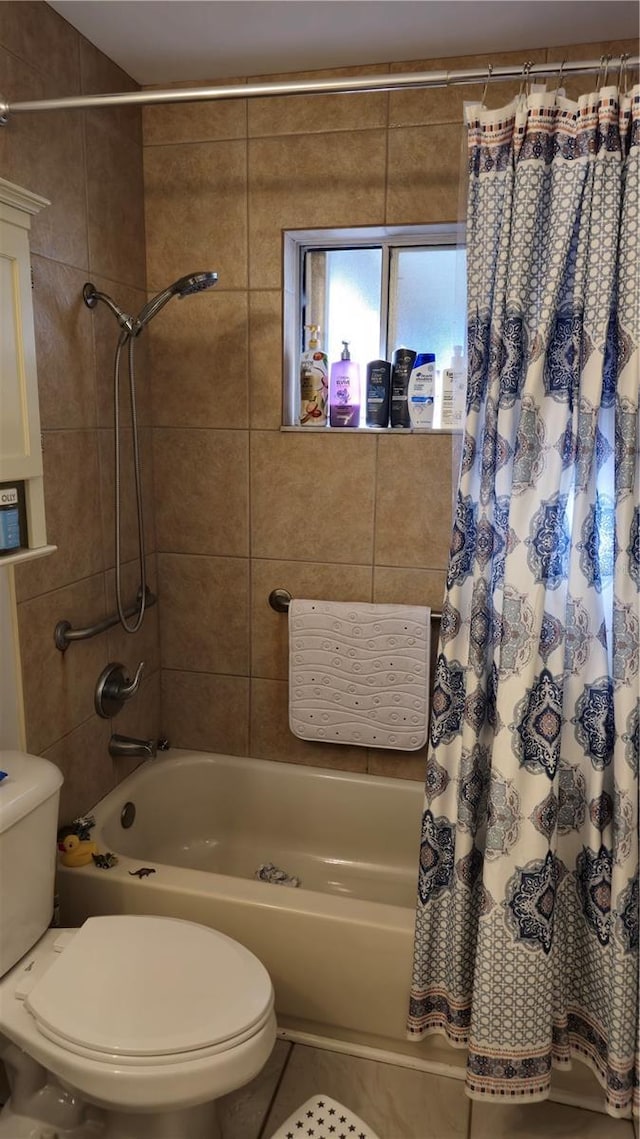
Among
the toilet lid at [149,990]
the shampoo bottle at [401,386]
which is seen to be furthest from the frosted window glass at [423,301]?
the toilet lid at [149,990]

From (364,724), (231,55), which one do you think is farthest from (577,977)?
(231,55)

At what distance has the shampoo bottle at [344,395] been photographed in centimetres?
222

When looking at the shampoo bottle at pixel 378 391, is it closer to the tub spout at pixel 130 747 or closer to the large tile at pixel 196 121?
the large tile at pixel 196 121

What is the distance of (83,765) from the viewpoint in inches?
81.7

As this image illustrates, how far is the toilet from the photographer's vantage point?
1.32 metres

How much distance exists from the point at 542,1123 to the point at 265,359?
2.03 m

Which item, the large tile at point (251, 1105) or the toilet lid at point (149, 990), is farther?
the large tile at point (251, 1105)

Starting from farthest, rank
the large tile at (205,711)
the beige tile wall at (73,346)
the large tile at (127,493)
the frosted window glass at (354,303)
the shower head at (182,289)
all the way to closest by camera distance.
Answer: the large tile at (205,711) < the frosted window glass at (354,303) < the large tile at (127,493) < the shower head at (182,289) < the beige tile wall at (73,346)

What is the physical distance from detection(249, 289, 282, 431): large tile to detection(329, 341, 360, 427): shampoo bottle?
0.51 feet

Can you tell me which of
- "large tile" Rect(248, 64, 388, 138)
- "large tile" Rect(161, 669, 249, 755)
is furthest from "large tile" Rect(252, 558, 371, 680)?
"large tile" Rect(248, 64, 388, 138)

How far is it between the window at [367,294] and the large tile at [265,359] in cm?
4

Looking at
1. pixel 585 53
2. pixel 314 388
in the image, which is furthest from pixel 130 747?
pixel 585 53

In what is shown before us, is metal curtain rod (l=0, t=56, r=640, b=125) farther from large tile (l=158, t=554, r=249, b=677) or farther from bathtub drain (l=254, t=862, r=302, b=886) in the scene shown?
bathtub drain (l=254, t=862, r=302, b=886)

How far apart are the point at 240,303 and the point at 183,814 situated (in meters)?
1.59
